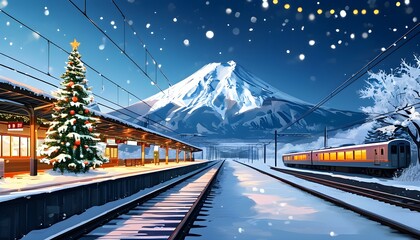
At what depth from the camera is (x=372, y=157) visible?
1532 inches

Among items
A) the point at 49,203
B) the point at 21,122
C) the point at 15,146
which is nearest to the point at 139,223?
the point at 49,203

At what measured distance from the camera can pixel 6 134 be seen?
27.9m

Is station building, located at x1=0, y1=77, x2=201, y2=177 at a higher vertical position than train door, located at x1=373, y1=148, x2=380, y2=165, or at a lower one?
higher

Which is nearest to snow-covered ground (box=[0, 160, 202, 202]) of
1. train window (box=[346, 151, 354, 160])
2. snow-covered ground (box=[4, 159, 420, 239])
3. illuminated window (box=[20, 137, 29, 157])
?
snow-covered ground (box=[4, 159, 420, 239])

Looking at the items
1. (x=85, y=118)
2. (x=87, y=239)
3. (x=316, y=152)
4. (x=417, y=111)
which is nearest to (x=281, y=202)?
(x=87, y=239)

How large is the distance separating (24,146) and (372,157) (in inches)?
1069

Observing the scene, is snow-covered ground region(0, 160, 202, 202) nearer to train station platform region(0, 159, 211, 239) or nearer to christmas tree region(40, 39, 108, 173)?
train station platform region(0, 159, 211, 239)

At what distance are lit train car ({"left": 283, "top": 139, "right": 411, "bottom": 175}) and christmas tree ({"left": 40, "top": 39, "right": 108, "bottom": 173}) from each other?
878 inches

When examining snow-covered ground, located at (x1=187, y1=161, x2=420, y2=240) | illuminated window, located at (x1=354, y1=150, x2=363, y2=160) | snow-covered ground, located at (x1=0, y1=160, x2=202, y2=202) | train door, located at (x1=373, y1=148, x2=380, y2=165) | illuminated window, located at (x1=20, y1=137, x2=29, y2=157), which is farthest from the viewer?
illuminated window, located at (x1=354, y1=150, x2=363, y2=160)

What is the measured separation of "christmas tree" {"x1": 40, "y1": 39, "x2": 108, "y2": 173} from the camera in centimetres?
3050

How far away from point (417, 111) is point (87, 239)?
40859 mm

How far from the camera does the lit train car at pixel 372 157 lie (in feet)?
119

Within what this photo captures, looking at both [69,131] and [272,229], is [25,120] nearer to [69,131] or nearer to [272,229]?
[69,131]

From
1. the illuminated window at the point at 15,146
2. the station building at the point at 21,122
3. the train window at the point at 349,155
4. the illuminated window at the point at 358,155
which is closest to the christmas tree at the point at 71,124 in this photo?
the station building at the point at 21,122
